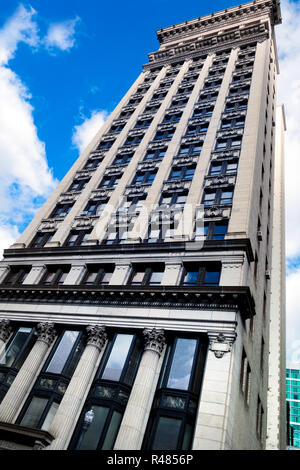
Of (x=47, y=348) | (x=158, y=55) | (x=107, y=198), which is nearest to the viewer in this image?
(x=47, y=348)

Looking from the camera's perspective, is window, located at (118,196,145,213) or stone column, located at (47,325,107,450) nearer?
stone column, located at (47,325,107,450)

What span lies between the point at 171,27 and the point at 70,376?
211 feet

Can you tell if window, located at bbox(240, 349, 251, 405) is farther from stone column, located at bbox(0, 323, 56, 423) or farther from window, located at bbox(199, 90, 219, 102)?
window, located at bbox(199, 90, 219, 102)

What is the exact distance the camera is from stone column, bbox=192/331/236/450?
16.0 m

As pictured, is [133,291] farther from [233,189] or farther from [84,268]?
[233,189]

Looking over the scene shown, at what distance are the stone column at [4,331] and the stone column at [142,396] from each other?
1123 cm

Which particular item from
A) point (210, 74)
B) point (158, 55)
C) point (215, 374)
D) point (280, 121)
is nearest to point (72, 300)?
point (215, 374)

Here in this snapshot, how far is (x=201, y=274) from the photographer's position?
23.4 meters

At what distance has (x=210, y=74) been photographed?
49125mm

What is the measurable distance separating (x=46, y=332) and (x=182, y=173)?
735 inches

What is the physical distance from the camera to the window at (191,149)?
35.7 metres

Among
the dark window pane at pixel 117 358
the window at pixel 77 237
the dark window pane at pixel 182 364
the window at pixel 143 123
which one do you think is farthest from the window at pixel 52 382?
the window at pixel 143 123

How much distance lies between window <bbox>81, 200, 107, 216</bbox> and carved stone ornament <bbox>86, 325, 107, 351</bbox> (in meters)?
13.3

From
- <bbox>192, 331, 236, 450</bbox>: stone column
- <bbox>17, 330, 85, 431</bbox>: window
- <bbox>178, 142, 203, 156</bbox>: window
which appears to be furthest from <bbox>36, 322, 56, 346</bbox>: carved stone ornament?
<bbox>178, 142, 203, 156</bbox>: window
